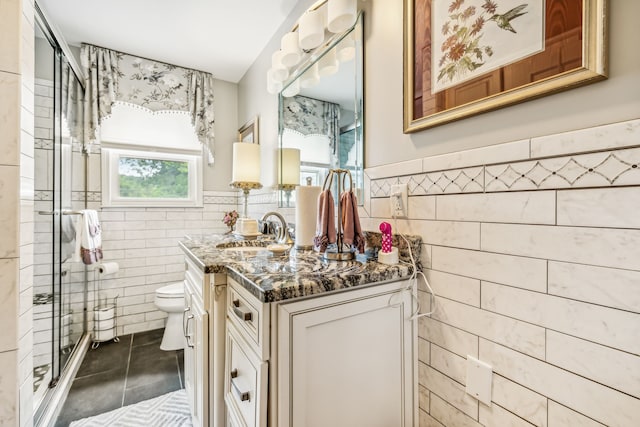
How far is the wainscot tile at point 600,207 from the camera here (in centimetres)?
58

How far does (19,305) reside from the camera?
98cm

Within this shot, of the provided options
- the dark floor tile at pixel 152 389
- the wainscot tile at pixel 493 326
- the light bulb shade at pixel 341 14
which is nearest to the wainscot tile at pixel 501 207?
the wainscot tile at pixel 493 326

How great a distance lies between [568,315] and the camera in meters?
0.68

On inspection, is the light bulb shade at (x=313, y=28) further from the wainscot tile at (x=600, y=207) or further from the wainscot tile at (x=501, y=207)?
the wainscot tile at (x=600, y=207)

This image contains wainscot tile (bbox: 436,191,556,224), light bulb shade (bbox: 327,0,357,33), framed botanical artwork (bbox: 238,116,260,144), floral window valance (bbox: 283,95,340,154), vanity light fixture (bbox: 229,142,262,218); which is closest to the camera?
wainscot tile (bbox: 436,191,556,224)

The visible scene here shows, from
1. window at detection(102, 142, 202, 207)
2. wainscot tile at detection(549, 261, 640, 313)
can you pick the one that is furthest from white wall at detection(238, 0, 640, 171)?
window at detection(102, 142, 202, 207)

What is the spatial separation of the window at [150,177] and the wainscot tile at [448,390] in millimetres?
2527

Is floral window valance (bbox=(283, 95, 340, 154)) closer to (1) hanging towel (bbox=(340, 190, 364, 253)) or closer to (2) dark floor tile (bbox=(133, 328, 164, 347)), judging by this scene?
(1) hanging towel (bbox=(340, 190, 364, 253))

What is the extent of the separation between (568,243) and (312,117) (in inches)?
52.2

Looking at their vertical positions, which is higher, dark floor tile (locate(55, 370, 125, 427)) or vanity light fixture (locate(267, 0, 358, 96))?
vanity light fixture (locate(267, 0, 358, 96))

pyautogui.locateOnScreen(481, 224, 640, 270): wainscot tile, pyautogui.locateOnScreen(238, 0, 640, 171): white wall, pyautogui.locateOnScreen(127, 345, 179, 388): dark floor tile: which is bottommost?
pyautogui.locateOnScreen(127, 345, 179, 388): dark floor tile

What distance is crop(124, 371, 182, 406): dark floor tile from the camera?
1694 mm

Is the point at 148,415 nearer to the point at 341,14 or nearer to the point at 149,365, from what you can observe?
the point at 149,365

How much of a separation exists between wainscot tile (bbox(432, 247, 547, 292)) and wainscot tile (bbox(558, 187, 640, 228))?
14 cm
